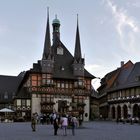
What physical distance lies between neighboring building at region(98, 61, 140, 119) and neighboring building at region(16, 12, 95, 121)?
20.4 feet

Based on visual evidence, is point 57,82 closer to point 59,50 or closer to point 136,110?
point 59,50

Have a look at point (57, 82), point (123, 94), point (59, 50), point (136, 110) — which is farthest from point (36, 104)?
point (136, 110)

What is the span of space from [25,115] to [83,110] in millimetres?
11831

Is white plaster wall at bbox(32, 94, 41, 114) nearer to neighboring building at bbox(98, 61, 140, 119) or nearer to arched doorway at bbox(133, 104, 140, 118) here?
neighboring building at bbox(98, 61, 140, 119)

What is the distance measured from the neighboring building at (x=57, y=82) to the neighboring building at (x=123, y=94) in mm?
6223

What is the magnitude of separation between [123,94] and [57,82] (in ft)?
44.4

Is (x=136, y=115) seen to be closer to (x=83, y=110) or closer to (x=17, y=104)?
(x=83, y=110)

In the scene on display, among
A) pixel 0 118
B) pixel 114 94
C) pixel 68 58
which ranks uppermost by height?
pixel 68 58

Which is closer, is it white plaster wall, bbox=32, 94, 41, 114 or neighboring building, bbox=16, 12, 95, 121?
white plaster wall, bbox=32, 94, 41, 114

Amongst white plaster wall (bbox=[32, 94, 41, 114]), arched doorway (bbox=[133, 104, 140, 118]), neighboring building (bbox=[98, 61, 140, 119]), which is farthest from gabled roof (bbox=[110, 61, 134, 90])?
white plaster wall (bbox=[32, 94, 41, 114])

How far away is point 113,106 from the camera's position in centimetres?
8319

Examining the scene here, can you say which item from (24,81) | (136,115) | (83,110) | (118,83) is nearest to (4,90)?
(24,81)

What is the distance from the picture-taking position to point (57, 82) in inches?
3073

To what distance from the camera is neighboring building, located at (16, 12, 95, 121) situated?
75.9 meters
